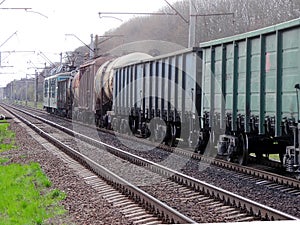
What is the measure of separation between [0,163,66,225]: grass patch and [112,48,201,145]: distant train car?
530cm

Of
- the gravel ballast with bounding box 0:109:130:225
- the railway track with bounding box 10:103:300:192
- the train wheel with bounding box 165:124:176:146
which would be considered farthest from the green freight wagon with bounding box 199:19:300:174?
the gravel ballast with bounding box 0:109:130:225

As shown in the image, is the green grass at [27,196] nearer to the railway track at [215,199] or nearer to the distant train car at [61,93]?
the railway track at [215,199]

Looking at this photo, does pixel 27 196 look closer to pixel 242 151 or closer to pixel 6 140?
pixel 242 151

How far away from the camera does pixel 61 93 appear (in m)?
42.4

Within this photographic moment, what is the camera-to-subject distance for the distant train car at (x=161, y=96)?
16328mm

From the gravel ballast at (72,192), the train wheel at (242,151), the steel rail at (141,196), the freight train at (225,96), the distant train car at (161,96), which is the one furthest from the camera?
the distant train car at (161,96)

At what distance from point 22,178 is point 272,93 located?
5614 millimetres

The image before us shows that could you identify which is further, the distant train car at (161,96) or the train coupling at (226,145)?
the distant train car at (161,96)

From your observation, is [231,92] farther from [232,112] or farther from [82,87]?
[82,87]

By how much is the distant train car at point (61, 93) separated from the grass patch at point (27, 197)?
2570 cm

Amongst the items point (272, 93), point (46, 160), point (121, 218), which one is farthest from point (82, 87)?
point (121, 218)

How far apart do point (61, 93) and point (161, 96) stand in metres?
24.5

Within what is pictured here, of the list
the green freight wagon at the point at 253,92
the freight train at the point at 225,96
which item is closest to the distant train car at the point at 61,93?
the freight train at the point at 225,96

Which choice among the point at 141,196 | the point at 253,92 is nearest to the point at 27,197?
the point at 141,196
